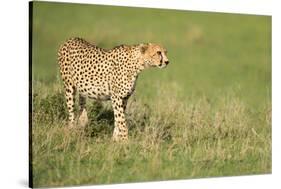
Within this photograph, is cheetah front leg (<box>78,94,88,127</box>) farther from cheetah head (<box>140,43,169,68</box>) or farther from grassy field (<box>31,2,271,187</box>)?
cheetah head (<box>140,43,169,68</box>)

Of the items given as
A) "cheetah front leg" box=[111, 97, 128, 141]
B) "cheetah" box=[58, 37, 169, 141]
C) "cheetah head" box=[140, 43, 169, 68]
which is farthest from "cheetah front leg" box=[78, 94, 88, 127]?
"cheetah head" box=[140, 43, 169, 68]

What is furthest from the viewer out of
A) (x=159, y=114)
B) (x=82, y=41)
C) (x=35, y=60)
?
(x=159, y=114)

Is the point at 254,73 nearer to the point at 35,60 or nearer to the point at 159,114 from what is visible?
the point at 159,114

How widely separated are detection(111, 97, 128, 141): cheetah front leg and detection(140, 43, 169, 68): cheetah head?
1.63ft

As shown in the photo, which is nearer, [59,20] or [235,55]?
[59,20]

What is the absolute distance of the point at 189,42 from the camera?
1082 cm

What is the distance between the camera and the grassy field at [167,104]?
8.95 meters

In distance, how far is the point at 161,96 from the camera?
10.4 m

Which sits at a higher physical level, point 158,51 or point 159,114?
point 158,51

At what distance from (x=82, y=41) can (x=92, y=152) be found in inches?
46.3

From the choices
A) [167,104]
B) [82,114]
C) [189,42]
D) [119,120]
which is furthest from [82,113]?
[189,42]

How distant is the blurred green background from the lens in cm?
932

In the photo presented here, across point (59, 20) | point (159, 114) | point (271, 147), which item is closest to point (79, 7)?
point (59, 20)

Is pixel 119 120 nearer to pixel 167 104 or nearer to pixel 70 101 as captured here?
pixel 70 101
